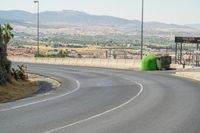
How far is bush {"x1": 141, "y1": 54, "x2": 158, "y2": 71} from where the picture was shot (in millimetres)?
54344

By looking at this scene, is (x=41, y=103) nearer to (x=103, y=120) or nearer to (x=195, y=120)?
(x=103, y=120)

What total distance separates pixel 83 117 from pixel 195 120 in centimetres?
396

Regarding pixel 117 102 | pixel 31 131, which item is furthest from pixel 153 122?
pixel 117 102

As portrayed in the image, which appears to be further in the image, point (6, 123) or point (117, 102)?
point (117, 102)

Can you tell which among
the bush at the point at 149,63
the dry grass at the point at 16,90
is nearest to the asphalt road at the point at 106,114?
the dry grass at the point at 16,90

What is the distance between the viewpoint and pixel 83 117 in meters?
17.4

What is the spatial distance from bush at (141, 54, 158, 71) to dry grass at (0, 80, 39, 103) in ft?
64.6

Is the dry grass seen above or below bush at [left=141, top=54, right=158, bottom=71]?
below

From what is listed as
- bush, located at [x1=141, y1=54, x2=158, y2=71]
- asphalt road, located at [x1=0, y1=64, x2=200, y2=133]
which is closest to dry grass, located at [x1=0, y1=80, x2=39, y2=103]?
asphalt road, located at [x1=0, y1=64, x2=200, y2=133]

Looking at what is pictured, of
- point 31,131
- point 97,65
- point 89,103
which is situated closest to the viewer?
point 31,131

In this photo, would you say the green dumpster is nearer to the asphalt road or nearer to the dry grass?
the dry grass

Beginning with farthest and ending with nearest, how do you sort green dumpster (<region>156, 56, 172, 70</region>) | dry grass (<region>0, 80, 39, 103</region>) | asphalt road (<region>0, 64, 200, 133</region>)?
green dumpster (<region>156, 56, 172, 70</region>), dry grass (<region>0, 80, 39, 103</region>), asphalt road (<region>0, 64, 200, 133</region>)

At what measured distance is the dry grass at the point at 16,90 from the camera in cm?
2708

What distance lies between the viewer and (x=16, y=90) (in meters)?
31.2
